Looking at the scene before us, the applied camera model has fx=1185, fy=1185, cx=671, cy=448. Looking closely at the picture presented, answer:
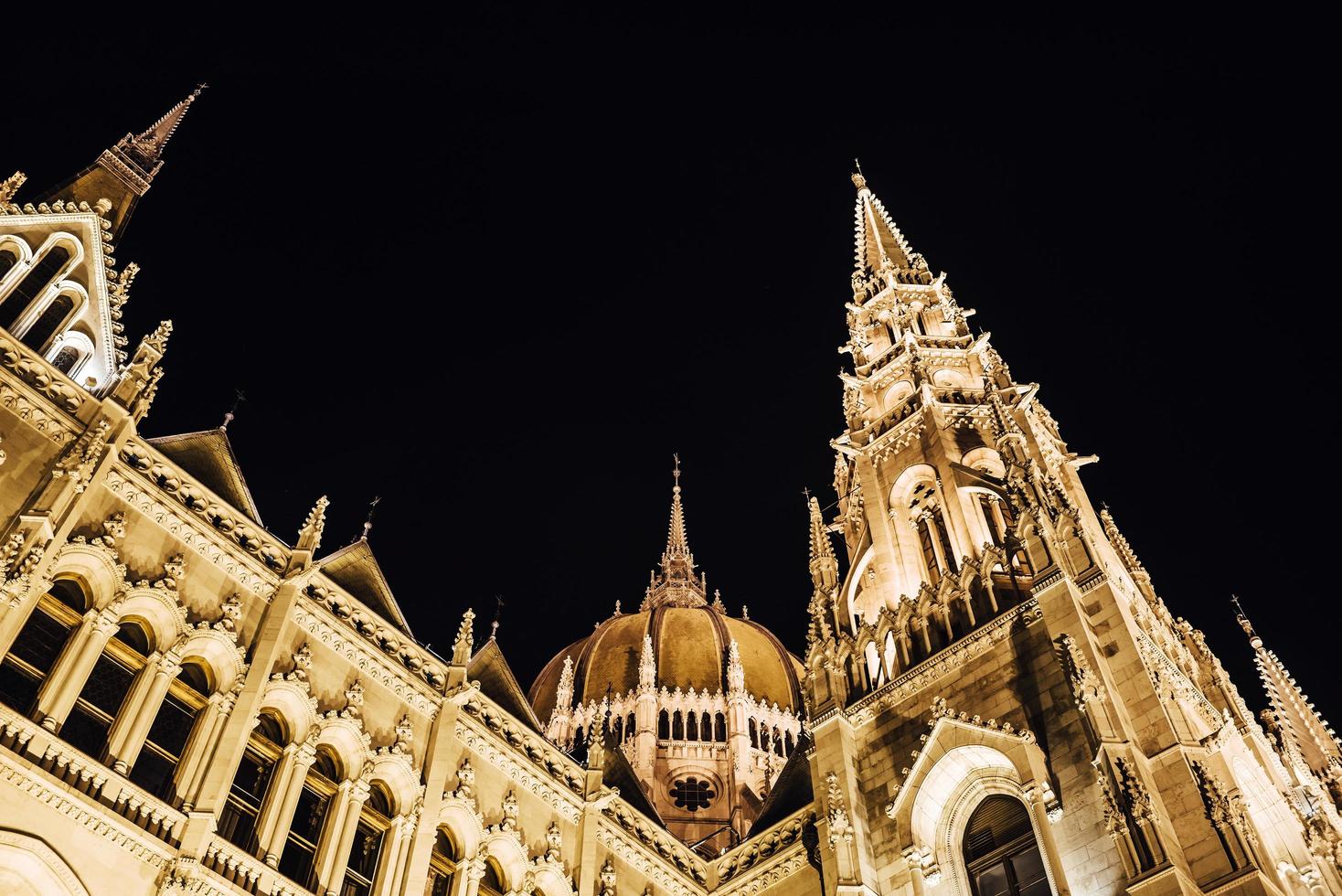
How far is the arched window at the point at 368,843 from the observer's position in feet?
58.2

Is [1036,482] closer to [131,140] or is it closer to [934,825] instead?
[934,825]

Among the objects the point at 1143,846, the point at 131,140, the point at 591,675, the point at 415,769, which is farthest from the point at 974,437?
the point at 131,140

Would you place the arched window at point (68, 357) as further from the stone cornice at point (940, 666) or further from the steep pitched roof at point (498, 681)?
the stone cornice at point (940, 666)

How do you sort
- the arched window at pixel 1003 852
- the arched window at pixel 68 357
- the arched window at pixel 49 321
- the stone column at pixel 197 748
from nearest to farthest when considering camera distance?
1. the stone column at pixel 197 748
2. the arched window at pixel 1003 852
3. the arched window at pixel 49 321
4. the arched window at pixel 68 357

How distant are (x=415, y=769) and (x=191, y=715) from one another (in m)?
3.73

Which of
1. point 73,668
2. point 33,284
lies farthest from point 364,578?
point 33,284

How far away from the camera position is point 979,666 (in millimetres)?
21828

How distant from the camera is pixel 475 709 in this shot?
21203mm

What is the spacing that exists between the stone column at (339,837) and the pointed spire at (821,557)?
12.2 metres

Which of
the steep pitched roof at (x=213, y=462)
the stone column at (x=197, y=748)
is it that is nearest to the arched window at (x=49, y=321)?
the steep pitched roof at (x=213, y=462)

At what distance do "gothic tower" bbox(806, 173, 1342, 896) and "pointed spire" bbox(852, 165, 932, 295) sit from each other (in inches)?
394

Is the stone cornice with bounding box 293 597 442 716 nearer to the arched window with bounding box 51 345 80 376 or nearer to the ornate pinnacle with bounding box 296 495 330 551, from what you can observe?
the ornate pinnacle with bounding box 296 495 330 551

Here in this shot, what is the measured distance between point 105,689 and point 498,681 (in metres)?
8.98

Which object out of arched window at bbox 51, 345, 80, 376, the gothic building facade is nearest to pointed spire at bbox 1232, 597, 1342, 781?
the gothic building facade
